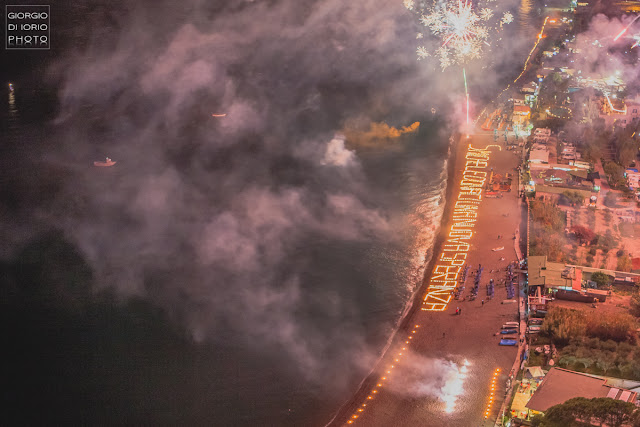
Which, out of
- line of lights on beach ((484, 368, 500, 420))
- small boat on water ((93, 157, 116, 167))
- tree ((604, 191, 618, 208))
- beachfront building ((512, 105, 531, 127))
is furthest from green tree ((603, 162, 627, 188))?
small boat on water ((93, 157, 116, 167))

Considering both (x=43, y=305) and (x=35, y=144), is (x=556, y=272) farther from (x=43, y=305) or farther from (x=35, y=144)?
(x=35, y=144)

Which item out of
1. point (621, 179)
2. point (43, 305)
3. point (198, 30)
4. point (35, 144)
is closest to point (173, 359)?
point (43, 305)

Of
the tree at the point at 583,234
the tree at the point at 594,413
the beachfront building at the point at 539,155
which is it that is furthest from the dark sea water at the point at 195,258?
the tree at the point at 594,413

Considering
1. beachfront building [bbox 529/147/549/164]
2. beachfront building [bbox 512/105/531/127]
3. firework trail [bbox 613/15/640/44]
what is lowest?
beachfront building [bbox 529/147/549/164]

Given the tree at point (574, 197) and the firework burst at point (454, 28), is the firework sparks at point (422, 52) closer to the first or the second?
the firework burst at point (454, 28)

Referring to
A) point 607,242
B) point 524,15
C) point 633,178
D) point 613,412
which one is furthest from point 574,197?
point 524,15

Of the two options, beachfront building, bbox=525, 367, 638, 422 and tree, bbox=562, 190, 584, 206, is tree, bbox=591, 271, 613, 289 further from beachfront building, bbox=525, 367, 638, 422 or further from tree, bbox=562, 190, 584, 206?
tree, bbox=562, 190, 584, 206
